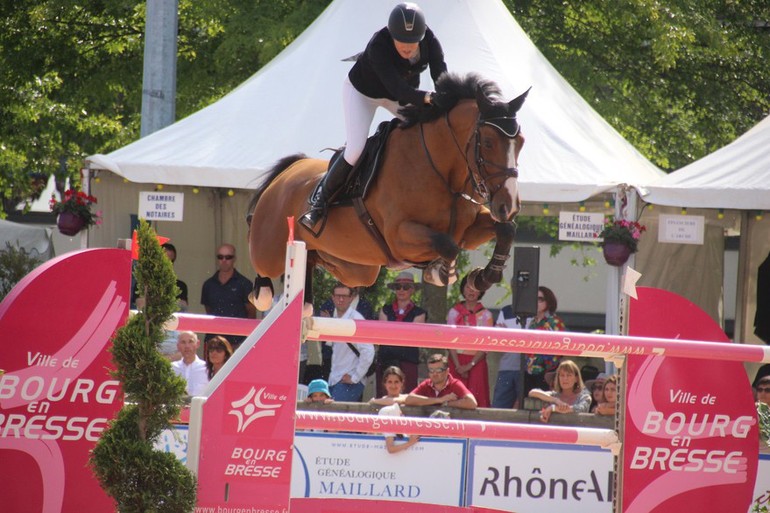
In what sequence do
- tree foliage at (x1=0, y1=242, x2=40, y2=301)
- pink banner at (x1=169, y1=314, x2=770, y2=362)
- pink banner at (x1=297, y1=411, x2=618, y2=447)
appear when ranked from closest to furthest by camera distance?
pink banner at (x1=169, y1=314, x2=770, y2=362), pink banner at (x1=297, y1=411, x2=618, y2=447), tree foliage at (x1=0, y1=242, x2=40, y2=301)

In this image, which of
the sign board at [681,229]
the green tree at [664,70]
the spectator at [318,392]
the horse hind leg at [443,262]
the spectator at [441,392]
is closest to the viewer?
the horse hind leg at [443,262]

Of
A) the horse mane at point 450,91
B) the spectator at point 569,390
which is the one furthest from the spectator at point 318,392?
the horse mane at point 450,91

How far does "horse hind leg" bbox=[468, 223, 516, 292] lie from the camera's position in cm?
480

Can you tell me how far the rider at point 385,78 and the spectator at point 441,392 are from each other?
2.17 m

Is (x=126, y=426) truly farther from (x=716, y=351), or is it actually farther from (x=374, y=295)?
(x=374, y=295)

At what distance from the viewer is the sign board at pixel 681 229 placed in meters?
8.41

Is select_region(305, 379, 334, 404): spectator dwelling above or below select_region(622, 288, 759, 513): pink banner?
below

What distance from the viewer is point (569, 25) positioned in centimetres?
1273

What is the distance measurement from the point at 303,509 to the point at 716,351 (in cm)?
185

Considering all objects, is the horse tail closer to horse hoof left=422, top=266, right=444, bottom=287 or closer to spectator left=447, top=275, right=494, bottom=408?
horse hoof left=422, top=266, right=444, bottom=287

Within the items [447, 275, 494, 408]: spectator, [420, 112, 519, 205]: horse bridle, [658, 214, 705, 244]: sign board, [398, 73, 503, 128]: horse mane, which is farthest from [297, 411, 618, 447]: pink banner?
[658, 214, 705, 244]: sign board

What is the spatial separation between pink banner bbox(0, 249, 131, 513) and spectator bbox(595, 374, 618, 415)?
3645mm

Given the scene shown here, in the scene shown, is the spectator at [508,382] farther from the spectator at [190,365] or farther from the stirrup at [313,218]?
the stirrup at [313,218]

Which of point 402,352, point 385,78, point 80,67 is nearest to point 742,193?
point 402,352
